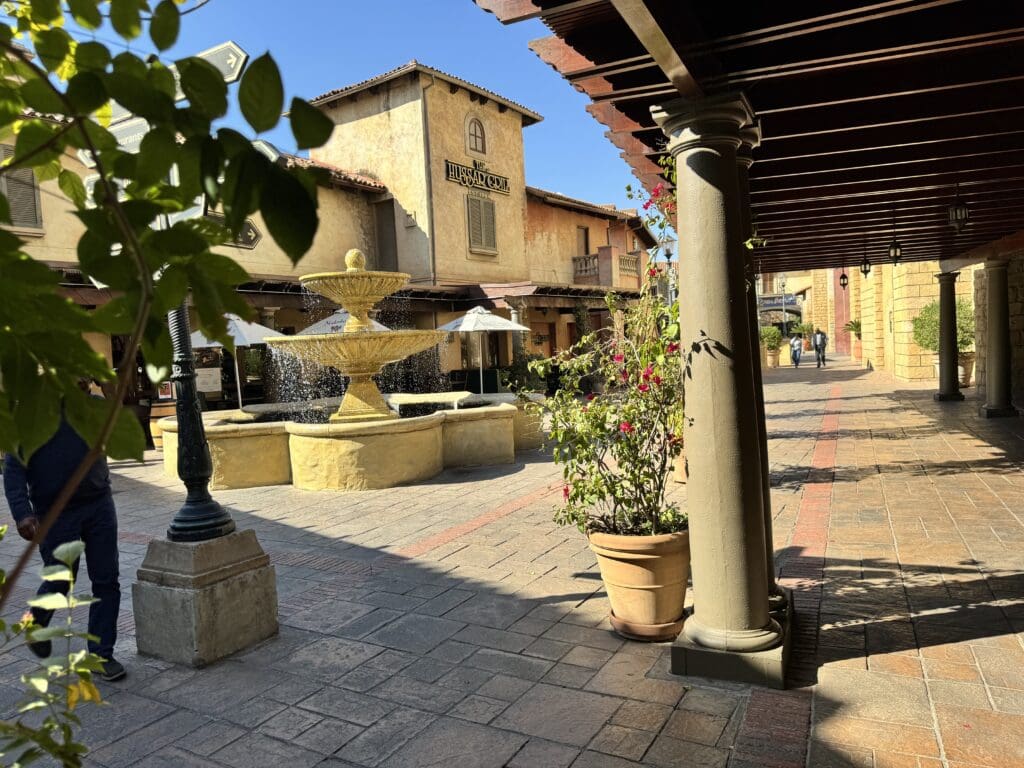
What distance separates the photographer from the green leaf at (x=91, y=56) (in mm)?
997

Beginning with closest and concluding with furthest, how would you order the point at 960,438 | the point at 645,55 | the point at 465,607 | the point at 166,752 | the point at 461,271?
the point at 166,752 → the point at 645,55 → the point at 465,607 → the point at 960,438 → the point at 461,271

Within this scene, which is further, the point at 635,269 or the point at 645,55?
the point at 635,269

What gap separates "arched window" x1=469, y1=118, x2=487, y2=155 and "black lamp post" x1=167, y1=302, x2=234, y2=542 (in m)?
18.8

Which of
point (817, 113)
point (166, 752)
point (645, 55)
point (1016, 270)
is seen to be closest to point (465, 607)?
point (166, 752)

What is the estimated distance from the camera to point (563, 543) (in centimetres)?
602

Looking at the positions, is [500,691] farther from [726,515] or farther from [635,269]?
[635,269]

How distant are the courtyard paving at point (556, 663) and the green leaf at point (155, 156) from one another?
2636mm

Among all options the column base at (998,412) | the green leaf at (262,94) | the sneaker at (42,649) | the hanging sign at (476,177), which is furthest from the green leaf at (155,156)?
the hanging sign at (476,177)

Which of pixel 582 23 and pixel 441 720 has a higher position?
pixel 582 23

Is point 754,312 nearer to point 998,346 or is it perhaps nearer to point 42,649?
point 42,649

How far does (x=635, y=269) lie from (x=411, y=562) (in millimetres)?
25864

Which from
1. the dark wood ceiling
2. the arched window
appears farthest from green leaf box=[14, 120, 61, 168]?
the arched window

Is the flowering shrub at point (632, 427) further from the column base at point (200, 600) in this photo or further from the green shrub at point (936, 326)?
the green shrub at point (936, 326)

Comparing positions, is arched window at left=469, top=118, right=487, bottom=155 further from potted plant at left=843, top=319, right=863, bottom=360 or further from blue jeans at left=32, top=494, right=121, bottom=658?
blue jeans at left=32, top=494, right=121, bottom=658
